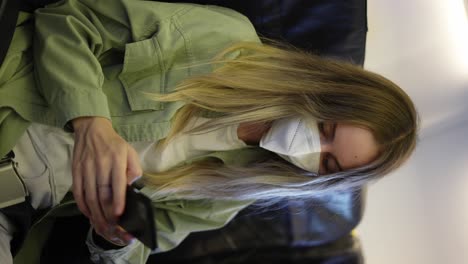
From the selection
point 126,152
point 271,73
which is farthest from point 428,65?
point 126,152

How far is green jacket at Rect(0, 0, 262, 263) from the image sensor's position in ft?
2.29

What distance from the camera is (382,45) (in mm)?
1239

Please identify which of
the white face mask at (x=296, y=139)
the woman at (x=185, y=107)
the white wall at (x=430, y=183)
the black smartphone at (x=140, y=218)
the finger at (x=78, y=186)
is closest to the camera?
the black smartphone at (x=140, y=218)

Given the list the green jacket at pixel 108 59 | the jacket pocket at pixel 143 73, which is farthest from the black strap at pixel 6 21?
the jacket pocket at pixel 143 73

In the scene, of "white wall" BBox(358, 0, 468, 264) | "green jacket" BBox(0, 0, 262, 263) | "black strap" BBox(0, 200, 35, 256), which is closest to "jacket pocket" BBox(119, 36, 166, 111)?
"green jacket" BBox(0, 0, 262, 263)

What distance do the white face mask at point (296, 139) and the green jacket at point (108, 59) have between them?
0.54ft

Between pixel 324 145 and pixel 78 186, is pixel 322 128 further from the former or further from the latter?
pixel 78 186

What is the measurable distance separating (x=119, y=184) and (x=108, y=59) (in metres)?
0.31

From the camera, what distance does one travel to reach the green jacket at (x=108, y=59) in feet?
2.29

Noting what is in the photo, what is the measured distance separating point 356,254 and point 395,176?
244 millimetres

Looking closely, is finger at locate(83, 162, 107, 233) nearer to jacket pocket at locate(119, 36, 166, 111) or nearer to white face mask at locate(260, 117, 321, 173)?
jacket pocket at locate(119, 36, 166, 111)

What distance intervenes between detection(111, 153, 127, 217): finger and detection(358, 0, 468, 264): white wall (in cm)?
88

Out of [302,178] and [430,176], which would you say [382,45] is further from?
[302,178]

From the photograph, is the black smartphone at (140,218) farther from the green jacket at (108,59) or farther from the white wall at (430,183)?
the white wall at (430,183)
